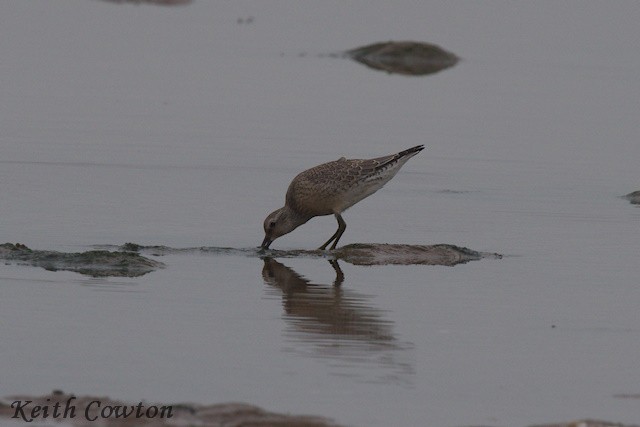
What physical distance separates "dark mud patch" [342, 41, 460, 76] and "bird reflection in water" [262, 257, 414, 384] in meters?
19.1

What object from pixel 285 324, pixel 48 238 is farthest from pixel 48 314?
pixel 48 238

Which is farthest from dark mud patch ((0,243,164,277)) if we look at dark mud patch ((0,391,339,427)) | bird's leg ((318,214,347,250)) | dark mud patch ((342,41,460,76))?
dark mud patch ((342,41,460,76))

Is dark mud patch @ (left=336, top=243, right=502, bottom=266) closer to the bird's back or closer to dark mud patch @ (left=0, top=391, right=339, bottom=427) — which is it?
the bird's back

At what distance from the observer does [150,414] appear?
27.9ft

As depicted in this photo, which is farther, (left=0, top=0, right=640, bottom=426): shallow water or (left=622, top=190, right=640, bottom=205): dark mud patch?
(left=622, top=190, right=640, bottom=205): dark mud patch

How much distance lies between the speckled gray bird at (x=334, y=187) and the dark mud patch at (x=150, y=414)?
20.8 feet

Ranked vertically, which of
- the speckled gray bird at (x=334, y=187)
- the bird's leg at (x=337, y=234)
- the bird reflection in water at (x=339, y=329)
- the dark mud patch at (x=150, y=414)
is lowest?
the dark mud patch at (x=150, y=414)

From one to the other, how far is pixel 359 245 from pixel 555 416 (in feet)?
17.6

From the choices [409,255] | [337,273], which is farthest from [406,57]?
[337,273]

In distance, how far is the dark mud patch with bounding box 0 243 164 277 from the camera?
12766 mm

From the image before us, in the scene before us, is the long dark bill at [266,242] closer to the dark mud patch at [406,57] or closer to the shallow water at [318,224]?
the shallow water at [318,224]

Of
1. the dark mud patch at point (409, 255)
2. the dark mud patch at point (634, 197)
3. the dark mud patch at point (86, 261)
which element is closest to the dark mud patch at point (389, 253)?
the dark mud patch at point (409, 255)

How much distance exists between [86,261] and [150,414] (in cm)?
457

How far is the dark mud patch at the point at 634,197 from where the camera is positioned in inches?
693
